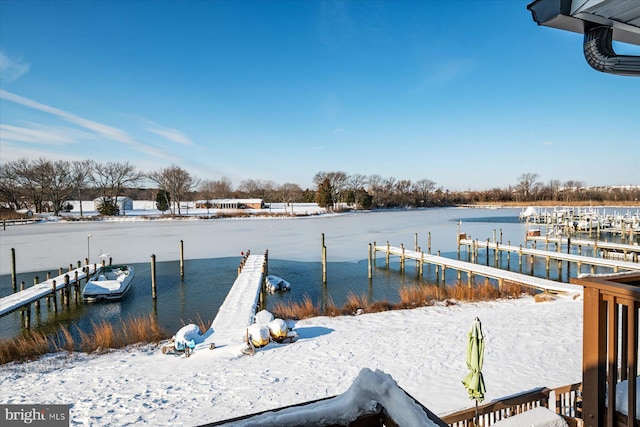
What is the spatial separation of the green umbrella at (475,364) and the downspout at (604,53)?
9.94 ft

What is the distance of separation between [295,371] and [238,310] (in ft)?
16.3

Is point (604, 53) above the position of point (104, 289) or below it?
above

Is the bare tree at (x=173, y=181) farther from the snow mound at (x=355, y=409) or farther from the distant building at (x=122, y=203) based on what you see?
the snow mound at (x=355, y=409)

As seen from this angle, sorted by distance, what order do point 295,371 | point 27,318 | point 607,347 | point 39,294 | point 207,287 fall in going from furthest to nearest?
point 207,287 < point 39,294 < point 27,318 < point 295,371 < point 607,347

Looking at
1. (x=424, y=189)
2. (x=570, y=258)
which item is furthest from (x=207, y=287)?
(x=424, y=189)

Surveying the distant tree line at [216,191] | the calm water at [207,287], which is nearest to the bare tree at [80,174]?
the distant tree line at [216,191]

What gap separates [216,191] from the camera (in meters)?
82.6

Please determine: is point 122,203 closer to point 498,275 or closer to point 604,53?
point 498,275

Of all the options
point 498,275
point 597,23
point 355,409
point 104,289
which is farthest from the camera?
point 498,275

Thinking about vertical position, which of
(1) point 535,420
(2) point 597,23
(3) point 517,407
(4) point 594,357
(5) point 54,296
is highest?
(2) point 597,23

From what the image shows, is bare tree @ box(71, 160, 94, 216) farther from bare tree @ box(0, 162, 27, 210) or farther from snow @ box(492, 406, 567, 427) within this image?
snow @ box(492, 406, 567, 427)

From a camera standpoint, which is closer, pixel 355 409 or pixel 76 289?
pixel 355 409

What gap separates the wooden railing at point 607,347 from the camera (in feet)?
8.04

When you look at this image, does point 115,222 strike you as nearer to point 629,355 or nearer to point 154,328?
point 154,328
